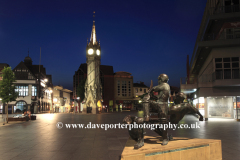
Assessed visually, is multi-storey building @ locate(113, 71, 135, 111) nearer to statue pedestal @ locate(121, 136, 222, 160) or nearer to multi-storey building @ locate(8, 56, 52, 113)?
multi-storey building @ locate(8, 56, 52, 113)

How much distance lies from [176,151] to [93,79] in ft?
191

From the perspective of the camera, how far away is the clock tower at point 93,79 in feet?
202

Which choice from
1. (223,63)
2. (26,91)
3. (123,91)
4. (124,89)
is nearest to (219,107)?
(223,63)

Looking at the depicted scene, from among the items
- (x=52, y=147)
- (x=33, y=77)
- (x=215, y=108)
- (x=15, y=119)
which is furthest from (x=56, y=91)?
(x=52, y=147)

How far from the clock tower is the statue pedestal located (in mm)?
52203

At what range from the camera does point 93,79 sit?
6331 centimetres

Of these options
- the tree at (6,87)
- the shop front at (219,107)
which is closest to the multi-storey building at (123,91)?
the shop front at (219,107)

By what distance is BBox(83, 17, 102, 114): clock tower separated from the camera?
202 feet

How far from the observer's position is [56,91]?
89.1 m

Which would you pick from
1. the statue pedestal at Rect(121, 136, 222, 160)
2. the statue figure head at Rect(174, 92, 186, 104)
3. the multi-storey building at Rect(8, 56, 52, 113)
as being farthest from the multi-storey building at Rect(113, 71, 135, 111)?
the statue pedestal at Rect(121, 136, 222, 160)

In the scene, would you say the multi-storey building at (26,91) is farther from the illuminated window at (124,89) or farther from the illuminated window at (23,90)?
the illuminated window at (124,89)

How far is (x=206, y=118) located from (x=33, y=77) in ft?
178

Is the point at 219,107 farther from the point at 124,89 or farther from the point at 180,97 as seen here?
the point at 124,89

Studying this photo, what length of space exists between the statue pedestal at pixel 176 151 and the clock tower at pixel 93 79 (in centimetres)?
5220
